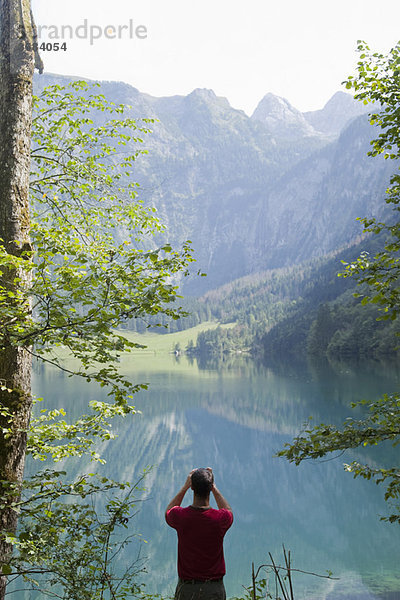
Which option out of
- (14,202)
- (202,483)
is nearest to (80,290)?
(14,202)

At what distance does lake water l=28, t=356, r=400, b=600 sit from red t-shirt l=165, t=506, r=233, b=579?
843 centimetres

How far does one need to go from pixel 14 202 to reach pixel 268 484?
93.4ft

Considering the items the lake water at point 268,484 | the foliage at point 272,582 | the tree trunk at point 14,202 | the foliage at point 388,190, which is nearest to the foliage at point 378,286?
the foliage at point 388,190

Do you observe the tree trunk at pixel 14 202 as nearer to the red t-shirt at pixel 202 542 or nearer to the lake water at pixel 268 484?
the red t-shirt at pixel 202 542

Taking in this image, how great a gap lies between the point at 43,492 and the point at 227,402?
2225 inches

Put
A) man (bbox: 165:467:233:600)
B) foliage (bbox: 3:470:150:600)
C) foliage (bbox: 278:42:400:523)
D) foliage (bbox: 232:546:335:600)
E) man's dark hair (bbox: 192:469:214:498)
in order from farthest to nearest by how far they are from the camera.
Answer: foliage (bbox: 278:42:400:523)
foliage (bbox: 3:470:150:600)
man's dark hair (bbox: 192:469:214:498)
man (bbox: 165:467:233:600)
foliage (bbox: 232:546:335:600)

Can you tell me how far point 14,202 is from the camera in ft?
17.8

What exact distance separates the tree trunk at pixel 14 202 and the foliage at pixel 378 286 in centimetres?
321

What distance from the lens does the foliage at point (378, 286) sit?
5.64 meters

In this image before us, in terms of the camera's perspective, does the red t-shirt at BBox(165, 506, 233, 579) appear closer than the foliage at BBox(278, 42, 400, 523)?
Yes

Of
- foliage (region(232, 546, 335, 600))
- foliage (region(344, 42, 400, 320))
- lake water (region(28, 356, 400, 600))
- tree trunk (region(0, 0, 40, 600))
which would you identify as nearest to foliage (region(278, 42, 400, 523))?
foliage (region(344, 42, 400, 320))

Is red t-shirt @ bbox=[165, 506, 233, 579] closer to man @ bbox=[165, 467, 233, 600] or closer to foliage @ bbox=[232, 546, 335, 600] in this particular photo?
man @ bbox=[165, 467, 233, 600]

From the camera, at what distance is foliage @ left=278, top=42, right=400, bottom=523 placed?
5.64m

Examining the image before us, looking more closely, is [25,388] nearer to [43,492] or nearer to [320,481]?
[43,492]
